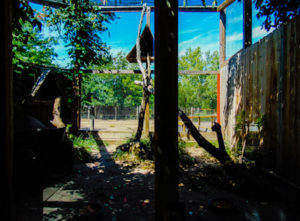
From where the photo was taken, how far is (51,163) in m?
5.21

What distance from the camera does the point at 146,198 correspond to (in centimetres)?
379

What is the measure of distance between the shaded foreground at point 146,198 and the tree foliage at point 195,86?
79.8 ft

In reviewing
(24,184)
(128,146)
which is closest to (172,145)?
(24,184)

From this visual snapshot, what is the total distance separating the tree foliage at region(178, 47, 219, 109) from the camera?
30936mm

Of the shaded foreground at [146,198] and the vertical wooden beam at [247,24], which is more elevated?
the vertical wooden beam at [247,24]

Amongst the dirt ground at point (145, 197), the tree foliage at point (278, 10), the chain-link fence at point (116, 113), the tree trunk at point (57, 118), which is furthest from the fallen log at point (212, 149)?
the chain-link fence at point (116, 113)

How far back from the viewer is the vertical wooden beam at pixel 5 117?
122 centimetres

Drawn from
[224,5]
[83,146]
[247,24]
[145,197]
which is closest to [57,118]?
[83,146]

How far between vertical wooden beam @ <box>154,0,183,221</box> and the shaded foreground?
1890 mm

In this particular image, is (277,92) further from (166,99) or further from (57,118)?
(57,118)

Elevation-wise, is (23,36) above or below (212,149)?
above

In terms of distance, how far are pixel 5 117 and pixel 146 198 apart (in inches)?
123

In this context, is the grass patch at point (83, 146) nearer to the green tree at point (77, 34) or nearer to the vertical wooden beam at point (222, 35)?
the green tree at point (77, 34)

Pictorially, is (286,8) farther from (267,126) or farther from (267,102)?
(267,126)
